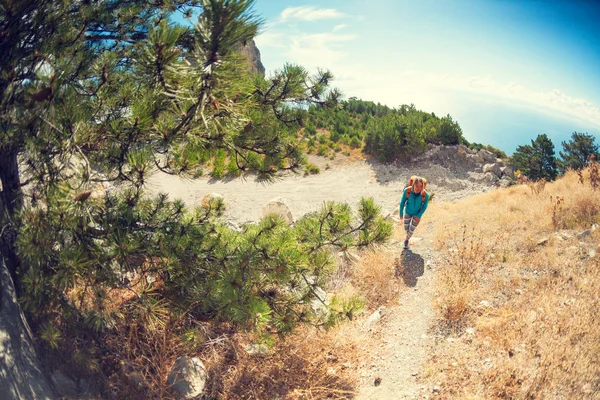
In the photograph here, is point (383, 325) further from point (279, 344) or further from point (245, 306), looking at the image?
point (245, 306)

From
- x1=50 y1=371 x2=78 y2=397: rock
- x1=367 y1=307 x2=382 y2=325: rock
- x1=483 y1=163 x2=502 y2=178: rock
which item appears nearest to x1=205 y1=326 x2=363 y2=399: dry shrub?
x1=367 y1=307 x2=382 y2=325: rock

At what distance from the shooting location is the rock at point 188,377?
3.34 m

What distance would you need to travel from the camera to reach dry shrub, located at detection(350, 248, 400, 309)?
5.80 metres

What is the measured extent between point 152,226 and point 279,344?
213 cm

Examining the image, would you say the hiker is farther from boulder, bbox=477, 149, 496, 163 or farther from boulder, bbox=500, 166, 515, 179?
boulder, bbox=477, 149, 496, 163

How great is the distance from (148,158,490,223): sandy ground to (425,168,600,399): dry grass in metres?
7.80

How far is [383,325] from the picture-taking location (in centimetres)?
505

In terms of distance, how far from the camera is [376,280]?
6211 mm

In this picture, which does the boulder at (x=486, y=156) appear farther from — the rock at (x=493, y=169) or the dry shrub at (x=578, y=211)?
the dry shrub at (x=578, y=211)

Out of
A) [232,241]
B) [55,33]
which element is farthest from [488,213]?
[55,33]

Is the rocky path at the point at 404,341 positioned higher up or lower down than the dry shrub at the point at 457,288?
lower down

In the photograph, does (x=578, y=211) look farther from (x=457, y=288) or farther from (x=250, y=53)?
(x=250, y=53)

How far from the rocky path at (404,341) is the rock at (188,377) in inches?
67.5

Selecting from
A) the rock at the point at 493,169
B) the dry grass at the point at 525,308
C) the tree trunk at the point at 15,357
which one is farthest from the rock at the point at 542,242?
the rock at the point at 493,169
